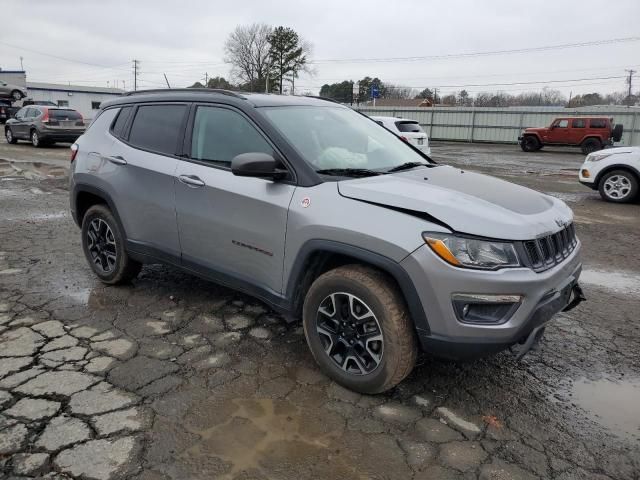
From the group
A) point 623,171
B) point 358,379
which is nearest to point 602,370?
point 358,379

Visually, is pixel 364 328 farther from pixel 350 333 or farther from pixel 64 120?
pixel 64 120

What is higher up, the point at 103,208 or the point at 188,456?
the point at 103,208

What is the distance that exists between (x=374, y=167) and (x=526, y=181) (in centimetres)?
1167

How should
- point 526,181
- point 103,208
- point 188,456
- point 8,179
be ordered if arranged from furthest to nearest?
point 526,181 < point 8,179 < point 103,208 < point 188,456

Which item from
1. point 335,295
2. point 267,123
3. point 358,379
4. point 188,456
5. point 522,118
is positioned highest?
point 522,118

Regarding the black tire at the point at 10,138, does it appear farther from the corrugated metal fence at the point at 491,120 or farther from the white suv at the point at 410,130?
the corrugated metal fence at the point at 491,120

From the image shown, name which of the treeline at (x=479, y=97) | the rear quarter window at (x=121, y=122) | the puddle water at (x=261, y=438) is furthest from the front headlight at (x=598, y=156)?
the treeline at (x=479, y=97)

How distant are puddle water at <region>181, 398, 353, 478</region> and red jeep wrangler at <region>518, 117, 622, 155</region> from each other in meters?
26.7

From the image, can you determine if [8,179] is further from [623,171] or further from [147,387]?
[623,171]

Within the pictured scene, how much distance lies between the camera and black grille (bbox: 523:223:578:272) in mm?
2736

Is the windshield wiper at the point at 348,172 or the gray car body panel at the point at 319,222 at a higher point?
the windshield wiper at the point at 348,172

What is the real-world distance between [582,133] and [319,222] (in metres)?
26.8

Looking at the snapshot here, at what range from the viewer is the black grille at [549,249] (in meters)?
2.74

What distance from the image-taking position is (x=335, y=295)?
9.92 ft
